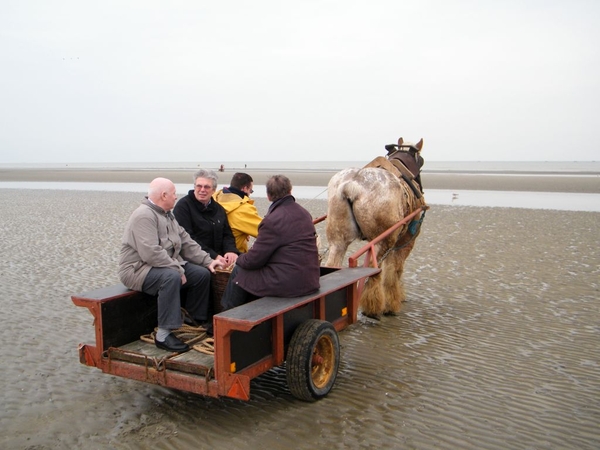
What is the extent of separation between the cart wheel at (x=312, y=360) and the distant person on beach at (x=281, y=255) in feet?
1.04

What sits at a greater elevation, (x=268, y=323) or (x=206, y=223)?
(x=206, y=223)

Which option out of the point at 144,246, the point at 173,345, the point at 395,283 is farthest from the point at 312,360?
the point at 395,283

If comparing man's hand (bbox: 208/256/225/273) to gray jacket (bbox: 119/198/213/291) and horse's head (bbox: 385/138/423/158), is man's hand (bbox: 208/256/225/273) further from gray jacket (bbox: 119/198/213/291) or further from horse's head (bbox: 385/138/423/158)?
horse's head (bbox: 385/138/423/158)

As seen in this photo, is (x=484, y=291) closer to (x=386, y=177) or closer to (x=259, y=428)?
(x=386, y=177)

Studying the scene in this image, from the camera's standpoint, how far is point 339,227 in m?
6.67

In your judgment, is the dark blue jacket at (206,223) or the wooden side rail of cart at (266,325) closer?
the wooden side rail of cart at (266,325)

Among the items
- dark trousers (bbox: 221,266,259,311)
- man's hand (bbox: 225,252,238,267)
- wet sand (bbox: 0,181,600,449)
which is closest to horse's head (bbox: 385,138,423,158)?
wet sand (bbox: 0,181,600,449)

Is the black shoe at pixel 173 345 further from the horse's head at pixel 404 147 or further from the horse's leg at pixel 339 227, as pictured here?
the horse's head at pixel 404 147

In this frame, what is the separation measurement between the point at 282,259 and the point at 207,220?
4.69ft

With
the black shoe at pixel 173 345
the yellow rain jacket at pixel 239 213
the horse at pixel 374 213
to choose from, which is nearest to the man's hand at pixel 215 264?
the yellow rain jacket at pixel 239 213

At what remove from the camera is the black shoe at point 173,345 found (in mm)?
4234

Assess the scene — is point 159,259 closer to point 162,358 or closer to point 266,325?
point 162,358

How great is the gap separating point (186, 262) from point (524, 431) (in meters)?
3.07

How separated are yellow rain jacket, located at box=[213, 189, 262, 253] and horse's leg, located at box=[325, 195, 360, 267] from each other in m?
1.30
